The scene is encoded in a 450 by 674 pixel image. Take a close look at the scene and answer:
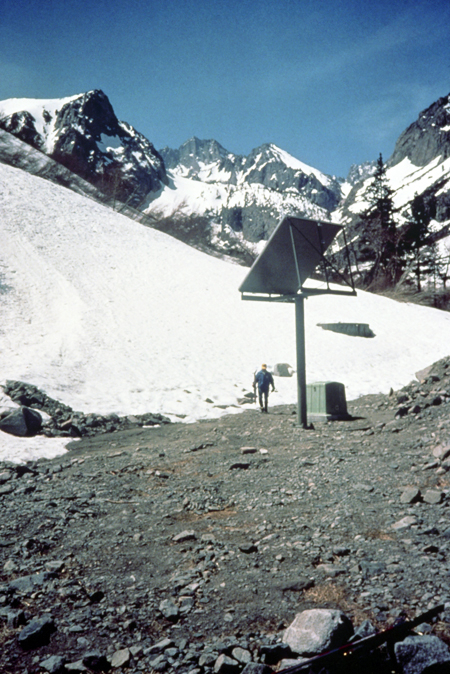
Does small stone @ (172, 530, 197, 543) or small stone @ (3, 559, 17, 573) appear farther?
small stone @ (172, 530, 197, 543)

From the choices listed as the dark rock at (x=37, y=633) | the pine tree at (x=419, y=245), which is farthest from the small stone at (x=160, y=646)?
the pine tree at (x=419, y=245)

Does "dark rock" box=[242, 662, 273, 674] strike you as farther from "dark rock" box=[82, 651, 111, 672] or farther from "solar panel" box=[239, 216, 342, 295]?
"solar panel" box=[239, 216, 342, 295]

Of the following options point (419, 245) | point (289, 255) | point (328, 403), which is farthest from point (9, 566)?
point (419, 245)

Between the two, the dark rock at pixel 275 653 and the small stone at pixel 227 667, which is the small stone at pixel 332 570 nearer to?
the dark rock at pixel 275 653

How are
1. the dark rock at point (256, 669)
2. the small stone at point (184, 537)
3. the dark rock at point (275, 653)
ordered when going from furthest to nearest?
the small stone at point (184, 537) → the dark rock at point (275, 653) → the dark rock at point (256, 669)

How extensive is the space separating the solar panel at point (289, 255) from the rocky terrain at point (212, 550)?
489 centimetres

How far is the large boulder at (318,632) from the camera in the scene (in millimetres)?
3309

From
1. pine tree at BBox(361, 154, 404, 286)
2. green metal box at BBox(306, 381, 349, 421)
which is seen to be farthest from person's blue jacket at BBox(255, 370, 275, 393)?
pine tree at BBox(361, 154, 404, 286)

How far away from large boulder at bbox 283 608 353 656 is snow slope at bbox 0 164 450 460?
8925 millimetres

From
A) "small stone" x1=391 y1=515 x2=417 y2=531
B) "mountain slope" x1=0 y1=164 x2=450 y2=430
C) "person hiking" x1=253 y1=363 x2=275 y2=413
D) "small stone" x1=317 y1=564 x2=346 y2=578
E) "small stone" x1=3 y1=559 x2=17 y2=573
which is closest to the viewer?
"small stone" x1=317 y1=564 x2=346 y2=578

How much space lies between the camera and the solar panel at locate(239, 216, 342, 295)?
11.7m

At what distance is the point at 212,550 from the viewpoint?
531 centimetres

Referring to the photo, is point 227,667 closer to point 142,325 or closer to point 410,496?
point 410,496

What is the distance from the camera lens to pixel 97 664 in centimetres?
335
